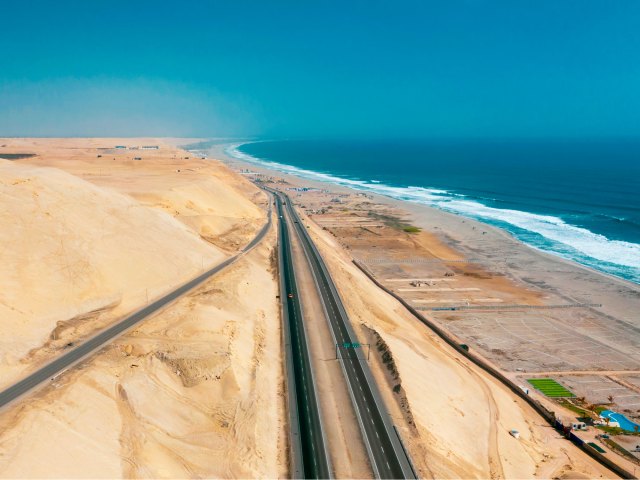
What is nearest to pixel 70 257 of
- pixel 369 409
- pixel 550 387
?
pixel 369 409

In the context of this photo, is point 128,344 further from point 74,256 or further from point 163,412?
point 74,256

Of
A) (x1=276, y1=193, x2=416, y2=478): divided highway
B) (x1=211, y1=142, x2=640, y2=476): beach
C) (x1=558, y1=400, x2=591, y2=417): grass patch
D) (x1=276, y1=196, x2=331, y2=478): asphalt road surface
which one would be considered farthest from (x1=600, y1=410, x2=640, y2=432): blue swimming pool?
(x1=276, y1=196, x2=331, y2=478): asphalt road surface

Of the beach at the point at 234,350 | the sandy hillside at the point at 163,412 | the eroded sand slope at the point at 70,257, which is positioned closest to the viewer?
the sandy hillside at the point at 163,412

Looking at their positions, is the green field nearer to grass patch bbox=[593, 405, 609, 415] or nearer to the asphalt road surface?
grass patch bbox=[593, 405, 609, 415]

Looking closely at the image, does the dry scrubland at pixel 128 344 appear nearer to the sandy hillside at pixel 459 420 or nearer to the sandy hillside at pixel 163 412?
the sandy hillside at pixel 163 412

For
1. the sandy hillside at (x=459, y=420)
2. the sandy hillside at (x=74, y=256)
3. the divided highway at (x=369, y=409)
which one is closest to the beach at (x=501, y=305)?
the sandy hillside at (x=459, y=420)

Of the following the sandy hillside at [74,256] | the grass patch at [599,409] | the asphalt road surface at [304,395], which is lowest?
the grass patch at [599,409]
